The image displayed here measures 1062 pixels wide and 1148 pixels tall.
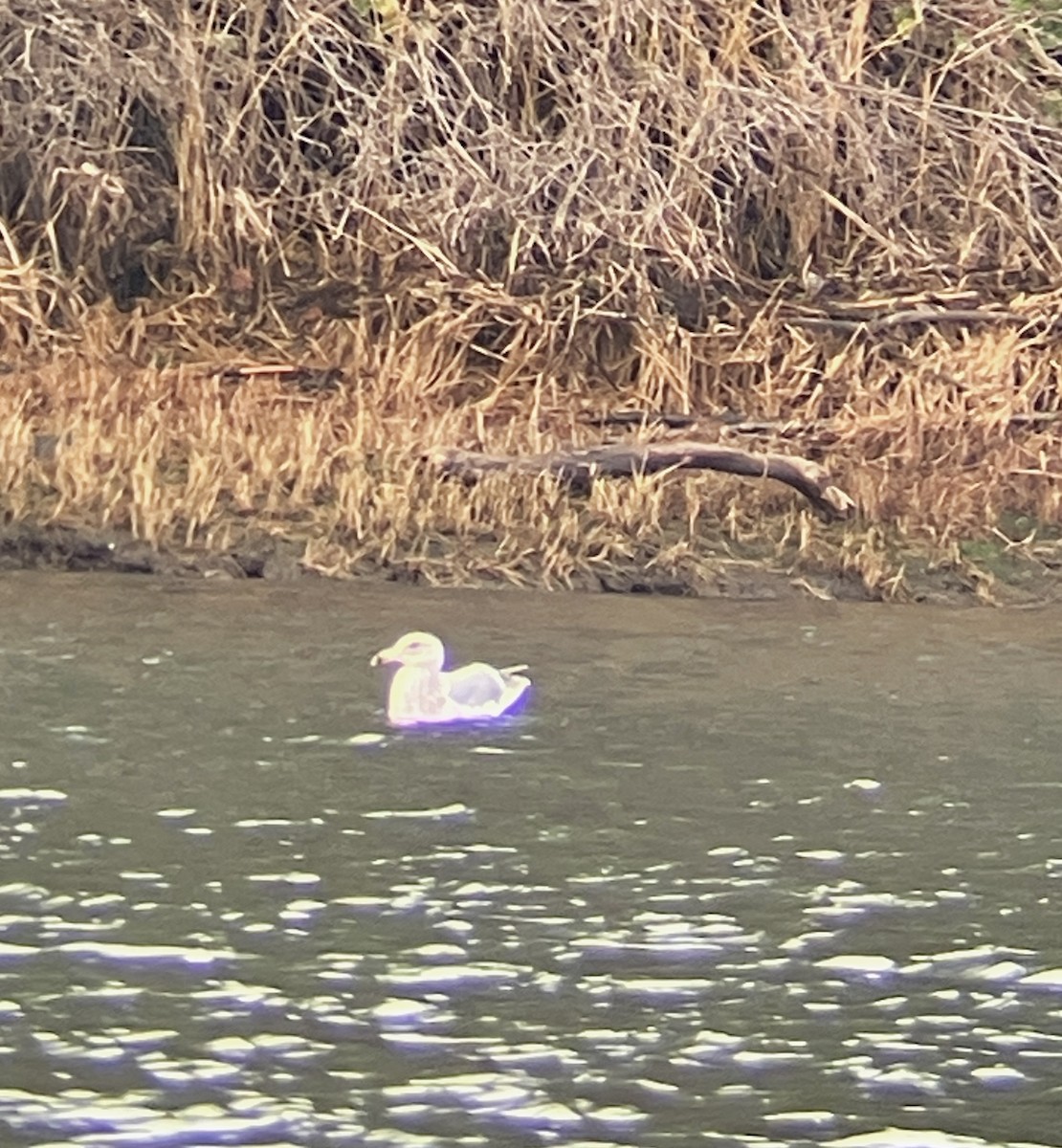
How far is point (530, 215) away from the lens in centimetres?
966

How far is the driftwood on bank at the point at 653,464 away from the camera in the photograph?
26.6 feet

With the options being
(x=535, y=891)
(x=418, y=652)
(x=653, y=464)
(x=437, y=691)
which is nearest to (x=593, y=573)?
(x=653, y=464)

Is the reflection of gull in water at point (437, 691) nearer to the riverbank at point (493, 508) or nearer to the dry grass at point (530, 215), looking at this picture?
the riverbank at point (493, 508)

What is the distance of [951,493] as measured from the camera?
327 inches

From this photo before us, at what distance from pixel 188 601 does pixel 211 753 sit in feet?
5.90

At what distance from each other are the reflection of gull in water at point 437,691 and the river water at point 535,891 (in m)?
0.08

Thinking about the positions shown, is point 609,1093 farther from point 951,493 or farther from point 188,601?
point 951,493

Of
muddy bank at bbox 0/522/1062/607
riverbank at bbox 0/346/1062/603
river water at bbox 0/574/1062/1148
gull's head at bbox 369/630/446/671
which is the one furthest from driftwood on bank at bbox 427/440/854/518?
gull's head at bbox 369/630/446/671

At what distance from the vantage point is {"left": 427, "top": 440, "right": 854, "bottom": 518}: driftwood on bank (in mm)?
8102

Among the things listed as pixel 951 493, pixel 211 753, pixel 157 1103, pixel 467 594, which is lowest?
pixel 157 1103

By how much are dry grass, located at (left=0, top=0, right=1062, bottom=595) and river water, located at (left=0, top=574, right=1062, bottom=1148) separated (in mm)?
2262

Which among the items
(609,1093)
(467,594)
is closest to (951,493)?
(467,594)

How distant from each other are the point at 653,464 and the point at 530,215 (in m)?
1.89

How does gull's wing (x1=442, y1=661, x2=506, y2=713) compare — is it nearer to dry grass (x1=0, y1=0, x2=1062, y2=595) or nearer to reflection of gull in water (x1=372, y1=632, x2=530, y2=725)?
reflection of gull in water (x1=372, y1=632, x2=530, y2=725)
